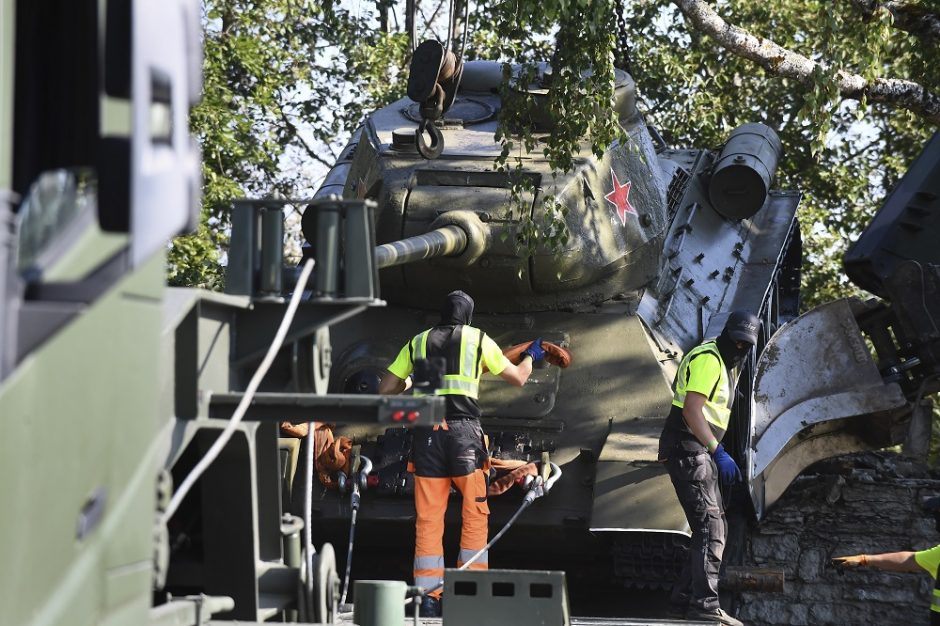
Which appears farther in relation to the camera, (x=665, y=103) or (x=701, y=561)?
(x=665, y=103)

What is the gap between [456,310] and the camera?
8148mm

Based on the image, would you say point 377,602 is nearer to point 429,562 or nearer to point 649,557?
point 429,562

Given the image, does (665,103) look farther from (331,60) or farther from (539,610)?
(539,610)

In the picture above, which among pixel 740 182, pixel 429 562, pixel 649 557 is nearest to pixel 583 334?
pixel 649 557

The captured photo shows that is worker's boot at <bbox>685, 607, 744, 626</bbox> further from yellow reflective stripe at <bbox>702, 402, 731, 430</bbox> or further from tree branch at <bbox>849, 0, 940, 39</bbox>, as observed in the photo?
tree branch at <bbox>849, 0, 940, 39</bbox>

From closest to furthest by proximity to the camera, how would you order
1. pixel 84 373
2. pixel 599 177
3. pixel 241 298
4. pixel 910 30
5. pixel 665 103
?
pixel 84 373, pixel 241 298, pixel 599 177, pixel 910 30, pixel 665 103

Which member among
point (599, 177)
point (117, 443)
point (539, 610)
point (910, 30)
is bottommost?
point (539, 610)

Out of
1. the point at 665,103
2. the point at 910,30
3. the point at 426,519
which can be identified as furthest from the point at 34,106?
the point at 665,103

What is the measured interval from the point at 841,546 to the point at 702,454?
2.02 meters

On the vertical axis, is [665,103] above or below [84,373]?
above

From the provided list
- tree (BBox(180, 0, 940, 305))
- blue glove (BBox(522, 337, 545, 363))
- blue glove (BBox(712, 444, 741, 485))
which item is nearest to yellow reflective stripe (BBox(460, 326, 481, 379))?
blue glove (BBox(522, 337, 545, 363))

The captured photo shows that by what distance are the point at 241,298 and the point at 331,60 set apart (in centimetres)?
1433

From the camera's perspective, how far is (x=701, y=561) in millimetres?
7691

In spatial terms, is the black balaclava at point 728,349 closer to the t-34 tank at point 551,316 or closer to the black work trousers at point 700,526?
the black work trousers at point 700,526
